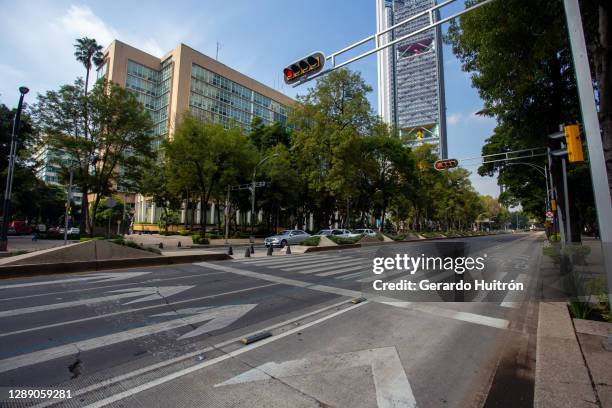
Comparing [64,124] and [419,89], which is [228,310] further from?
[419,89]

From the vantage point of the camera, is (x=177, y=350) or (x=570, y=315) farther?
(x=570, y=315)

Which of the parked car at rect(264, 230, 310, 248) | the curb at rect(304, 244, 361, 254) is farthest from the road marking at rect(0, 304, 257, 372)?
the parked car at rect(264, 230, 310, 248)

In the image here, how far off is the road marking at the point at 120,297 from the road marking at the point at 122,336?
1.99 m

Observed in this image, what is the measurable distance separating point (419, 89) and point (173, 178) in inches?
4652

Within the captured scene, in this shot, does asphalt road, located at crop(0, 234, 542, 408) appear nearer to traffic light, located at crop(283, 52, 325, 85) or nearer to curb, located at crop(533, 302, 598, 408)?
curb, located at crop(533, 302, 598, 408)

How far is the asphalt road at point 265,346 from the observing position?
3.21 metres

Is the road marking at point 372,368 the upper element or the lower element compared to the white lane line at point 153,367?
lower

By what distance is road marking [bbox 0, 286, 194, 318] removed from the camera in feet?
19.3

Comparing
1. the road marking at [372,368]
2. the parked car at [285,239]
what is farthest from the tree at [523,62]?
the parked car at [285,239]

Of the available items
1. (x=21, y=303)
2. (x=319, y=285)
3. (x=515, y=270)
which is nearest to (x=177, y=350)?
(x=21, y=303)

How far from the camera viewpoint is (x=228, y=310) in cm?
635

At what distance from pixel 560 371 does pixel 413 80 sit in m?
140

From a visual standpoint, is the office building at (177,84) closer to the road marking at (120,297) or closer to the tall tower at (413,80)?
the road marking at (120,297)

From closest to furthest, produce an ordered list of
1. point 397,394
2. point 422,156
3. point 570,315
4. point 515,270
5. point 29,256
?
point 397,394 < point 570,315 < point 29,256 < point 515,270 < point 422,156
